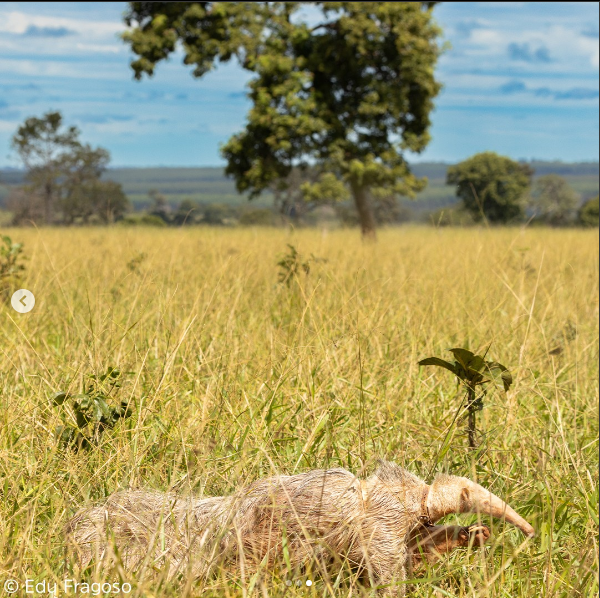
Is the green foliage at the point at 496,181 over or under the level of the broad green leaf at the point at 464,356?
over

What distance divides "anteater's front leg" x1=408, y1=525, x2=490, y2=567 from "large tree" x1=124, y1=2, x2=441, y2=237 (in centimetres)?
1443

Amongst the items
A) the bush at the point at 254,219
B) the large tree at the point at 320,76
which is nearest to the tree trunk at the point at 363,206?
the large tree at the point at 320,76

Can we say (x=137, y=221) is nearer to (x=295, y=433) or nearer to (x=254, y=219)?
(x=254, y=219)

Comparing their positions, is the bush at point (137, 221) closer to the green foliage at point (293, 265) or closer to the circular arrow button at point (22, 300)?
the green foliage at point (293, 265)

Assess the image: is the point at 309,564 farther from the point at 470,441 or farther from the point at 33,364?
the point at 33,364

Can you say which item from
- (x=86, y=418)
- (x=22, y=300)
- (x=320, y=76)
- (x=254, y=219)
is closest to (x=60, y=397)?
(x=86, y=418)

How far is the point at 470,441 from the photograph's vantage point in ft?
8.45

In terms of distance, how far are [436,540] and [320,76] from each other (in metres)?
16.5

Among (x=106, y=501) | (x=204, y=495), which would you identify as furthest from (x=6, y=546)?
(x=204, y=495)

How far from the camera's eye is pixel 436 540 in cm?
202

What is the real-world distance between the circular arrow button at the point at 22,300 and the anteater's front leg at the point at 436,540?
121 inches

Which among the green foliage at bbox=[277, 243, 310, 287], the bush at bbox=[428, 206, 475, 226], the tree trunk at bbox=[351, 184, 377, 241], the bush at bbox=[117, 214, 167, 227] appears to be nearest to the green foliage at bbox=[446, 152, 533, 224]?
the bush at bbox=[117, 214, 167, 227]

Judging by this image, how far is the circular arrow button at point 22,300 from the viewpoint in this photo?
171 inches

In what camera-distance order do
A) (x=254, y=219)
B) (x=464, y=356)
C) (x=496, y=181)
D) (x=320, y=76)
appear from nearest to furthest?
1. (x=464, y=356)
2. (x=320, y=76)
3. (x=254, y=219)
4. (x=496, y=181)
